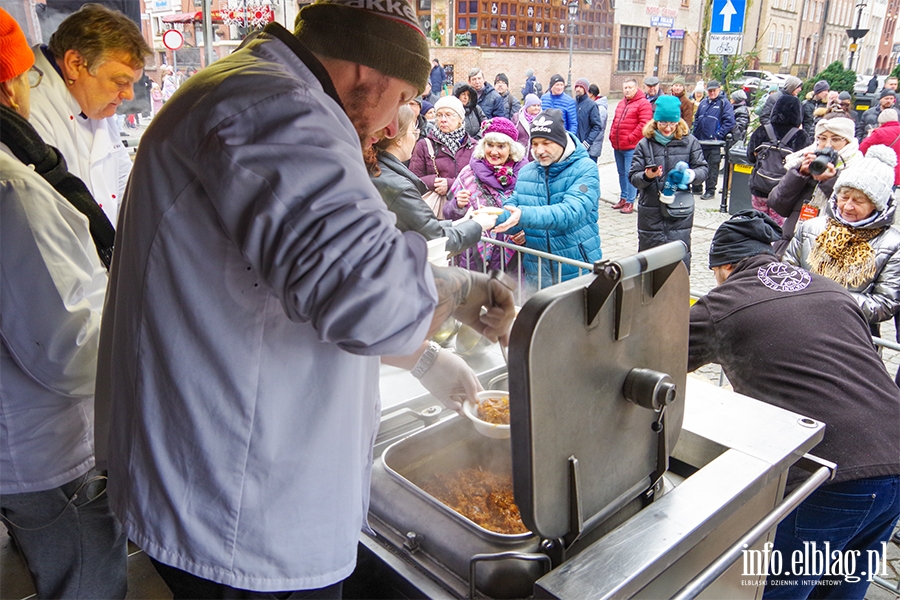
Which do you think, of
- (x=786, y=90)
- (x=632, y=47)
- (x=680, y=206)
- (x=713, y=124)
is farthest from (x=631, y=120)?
(x=680, y=206)

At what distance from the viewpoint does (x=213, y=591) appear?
1132 mm

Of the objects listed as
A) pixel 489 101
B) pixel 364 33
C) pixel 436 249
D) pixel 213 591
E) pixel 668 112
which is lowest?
pixel 213 591

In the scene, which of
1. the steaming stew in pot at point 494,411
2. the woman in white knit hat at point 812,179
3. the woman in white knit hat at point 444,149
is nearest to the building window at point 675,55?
the woman in white knit hat at point 812,179

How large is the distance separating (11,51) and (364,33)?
1.18 meters

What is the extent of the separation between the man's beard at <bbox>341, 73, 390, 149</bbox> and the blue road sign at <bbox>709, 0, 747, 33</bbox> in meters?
3.24

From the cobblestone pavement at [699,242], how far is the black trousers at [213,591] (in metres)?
2.44

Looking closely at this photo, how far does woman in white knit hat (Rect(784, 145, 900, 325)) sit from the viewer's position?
10.6ft

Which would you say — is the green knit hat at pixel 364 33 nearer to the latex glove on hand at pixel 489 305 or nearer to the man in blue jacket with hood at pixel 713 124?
the latex glove on hand at pixel 489 305

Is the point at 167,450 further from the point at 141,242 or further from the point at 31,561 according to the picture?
the point at 31,561

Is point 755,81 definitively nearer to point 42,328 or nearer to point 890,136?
point 890,136

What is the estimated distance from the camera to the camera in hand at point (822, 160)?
15.3 feet

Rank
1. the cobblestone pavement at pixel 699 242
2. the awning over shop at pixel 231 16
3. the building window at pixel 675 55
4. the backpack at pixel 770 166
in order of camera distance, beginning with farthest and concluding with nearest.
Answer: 1. the building window at pixel 675 55
2. the backpack at pixel 770 166
3. the awning over shop at pixel 231 16
4. the cobblestone pavement at pixel 699 242

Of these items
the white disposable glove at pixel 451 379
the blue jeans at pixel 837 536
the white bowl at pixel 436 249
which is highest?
the white bowl at pixel 436 249

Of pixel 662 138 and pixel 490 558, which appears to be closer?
pixel 490 558
